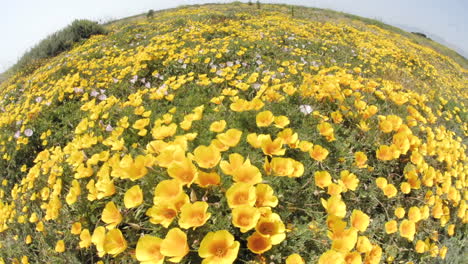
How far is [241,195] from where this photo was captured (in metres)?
1.73

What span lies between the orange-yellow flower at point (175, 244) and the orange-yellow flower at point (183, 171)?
1.08 feet

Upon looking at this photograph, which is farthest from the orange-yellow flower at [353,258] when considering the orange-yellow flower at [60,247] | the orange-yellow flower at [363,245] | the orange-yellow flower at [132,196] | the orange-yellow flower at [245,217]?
the orange-yellow flower at [60,247]

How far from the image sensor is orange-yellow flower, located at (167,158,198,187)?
183 centimetres

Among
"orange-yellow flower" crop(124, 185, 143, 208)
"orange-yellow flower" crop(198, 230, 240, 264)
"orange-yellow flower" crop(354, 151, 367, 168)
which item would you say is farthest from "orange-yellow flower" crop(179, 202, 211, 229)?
"orange-yellow flower" crop(354, 151, 367, 168)

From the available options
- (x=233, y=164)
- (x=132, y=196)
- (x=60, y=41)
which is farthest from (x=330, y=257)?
(x=60, y=41)

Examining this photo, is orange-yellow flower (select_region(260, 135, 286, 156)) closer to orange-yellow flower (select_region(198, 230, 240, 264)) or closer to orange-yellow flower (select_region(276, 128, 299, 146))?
orange-yellow flower (select_region(276, 128, 299, 146))

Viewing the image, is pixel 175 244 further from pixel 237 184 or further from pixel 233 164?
pixel 233 164

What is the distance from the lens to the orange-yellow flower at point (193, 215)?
1.64 m

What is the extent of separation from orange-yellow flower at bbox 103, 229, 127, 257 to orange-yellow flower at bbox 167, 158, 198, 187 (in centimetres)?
51

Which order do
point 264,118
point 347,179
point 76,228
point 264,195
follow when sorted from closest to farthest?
point 264,195
point 76,228
point 347,179
point 264,118

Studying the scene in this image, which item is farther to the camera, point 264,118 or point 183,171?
point 264,118

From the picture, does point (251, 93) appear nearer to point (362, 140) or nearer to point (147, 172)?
point (362, 140)

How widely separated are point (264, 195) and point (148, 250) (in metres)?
0.79

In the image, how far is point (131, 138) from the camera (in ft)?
10.6
